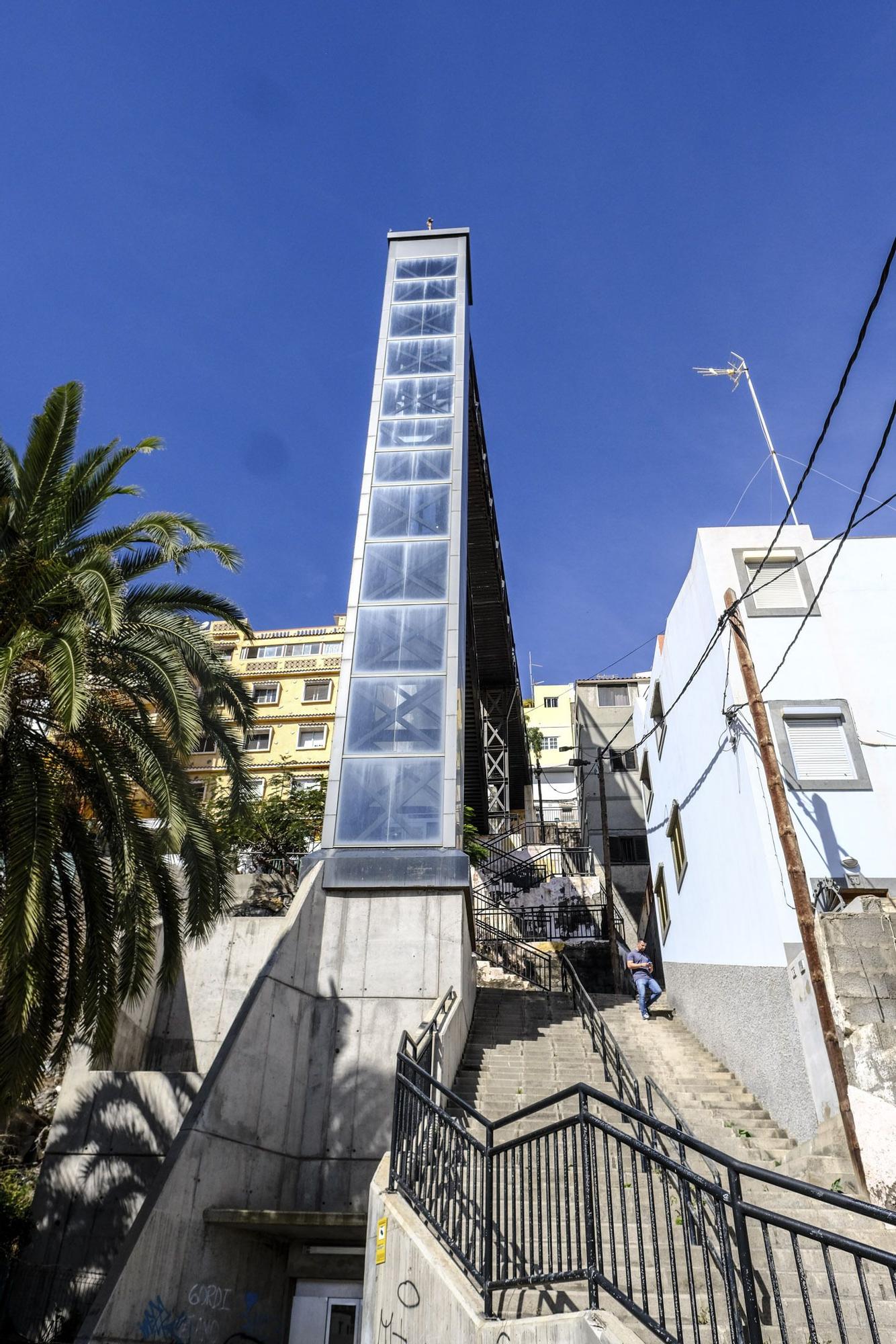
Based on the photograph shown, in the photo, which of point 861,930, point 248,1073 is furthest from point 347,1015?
point 861,930

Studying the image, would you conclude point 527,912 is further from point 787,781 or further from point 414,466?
point 787,781

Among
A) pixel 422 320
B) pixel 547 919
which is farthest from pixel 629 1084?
pixel 422 320

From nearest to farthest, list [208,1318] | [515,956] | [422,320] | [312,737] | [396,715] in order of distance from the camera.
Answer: [208,1318] < [396,715] < [515,956] < [422,320] < [312,737]

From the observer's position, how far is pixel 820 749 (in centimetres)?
1280

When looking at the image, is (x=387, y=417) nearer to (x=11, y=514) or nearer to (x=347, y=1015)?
(x=11, y=514)

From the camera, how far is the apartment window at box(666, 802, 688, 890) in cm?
1711

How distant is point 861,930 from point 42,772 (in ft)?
30.1

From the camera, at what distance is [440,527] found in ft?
60.6

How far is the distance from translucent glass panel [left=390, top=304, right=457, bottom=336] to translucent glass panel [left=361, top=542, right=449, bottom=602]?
6403 millimetres

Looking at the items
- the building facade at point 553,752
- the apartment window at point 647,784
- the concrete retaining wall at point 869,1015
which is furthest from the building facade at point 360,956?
the building facade at point 553,752

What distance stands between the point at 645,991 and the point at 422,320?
52.5 ft

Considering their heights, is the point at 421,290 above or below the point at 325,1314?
above

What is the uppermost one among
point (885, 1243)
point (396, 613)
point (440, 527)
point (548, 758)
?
point (548, 758)

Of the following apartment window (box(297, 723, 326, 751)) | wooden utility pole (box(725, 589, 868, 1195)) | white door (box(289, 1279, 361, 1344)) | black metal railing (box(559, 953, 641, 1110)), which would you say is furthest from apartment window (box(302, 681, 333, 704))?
white door (box(289, 1279, 361, 1344))
